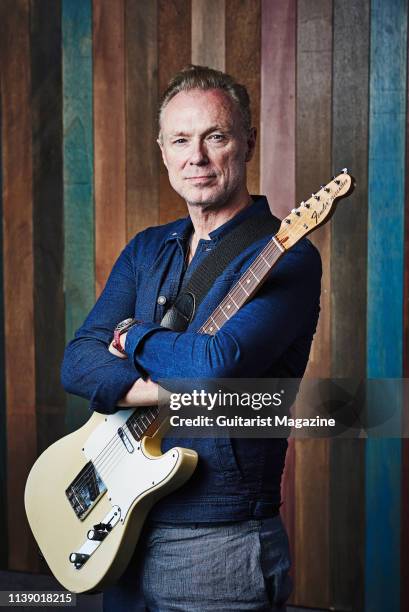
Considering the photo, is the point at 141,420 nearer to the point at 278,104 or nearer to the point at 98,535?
the point at 98,535

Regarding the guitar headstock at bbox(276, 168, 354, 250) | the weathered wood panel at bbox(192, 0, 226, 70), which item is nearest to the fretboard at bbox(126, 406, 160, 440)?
the guitar headstock at bbox(276, 168, 354, 250)

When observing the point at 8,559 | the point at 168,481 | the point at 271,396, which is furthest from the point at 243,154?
the point at 8,559

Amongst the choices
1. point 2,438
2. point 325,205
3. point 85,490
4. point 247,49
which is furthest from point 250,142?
point 2,438

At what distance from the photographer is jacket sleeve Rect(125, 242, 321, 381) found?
Result: 1.75 meters

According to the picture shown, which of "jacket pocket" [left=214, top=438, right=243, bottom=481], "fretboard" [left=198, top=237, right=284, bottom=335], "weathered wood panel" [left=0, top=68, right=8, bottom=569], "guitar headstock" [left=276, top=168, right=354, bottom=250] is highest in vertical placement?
"guitar headstock" [left=276, top=168, right=354, bottom=250]

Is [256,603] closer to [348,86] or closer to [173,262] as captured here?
[173,262]

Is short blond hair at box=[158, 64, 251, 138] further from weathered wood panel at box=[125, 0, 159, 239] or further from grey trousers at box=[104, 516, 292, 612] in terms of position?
weathered wood panel at box=[125, 0, 159, 239]

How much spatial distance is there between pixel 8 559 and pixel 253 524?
2160 millimetres

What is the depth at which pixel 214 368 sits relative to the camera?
5.76 ft

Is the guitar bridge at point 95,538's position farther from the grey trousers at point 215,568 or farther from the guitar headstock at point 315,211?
the guitar headstock at point 315,211

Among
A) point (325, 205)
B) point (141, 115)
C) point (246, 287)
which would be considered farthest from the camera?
point (141, 115)

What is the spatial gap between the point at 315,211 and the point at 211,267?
34 cm

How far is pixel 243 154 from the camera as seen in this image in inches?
80.8

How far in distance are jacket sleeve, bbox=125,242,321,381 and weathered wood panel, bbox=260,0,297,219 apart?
1.29 meters
